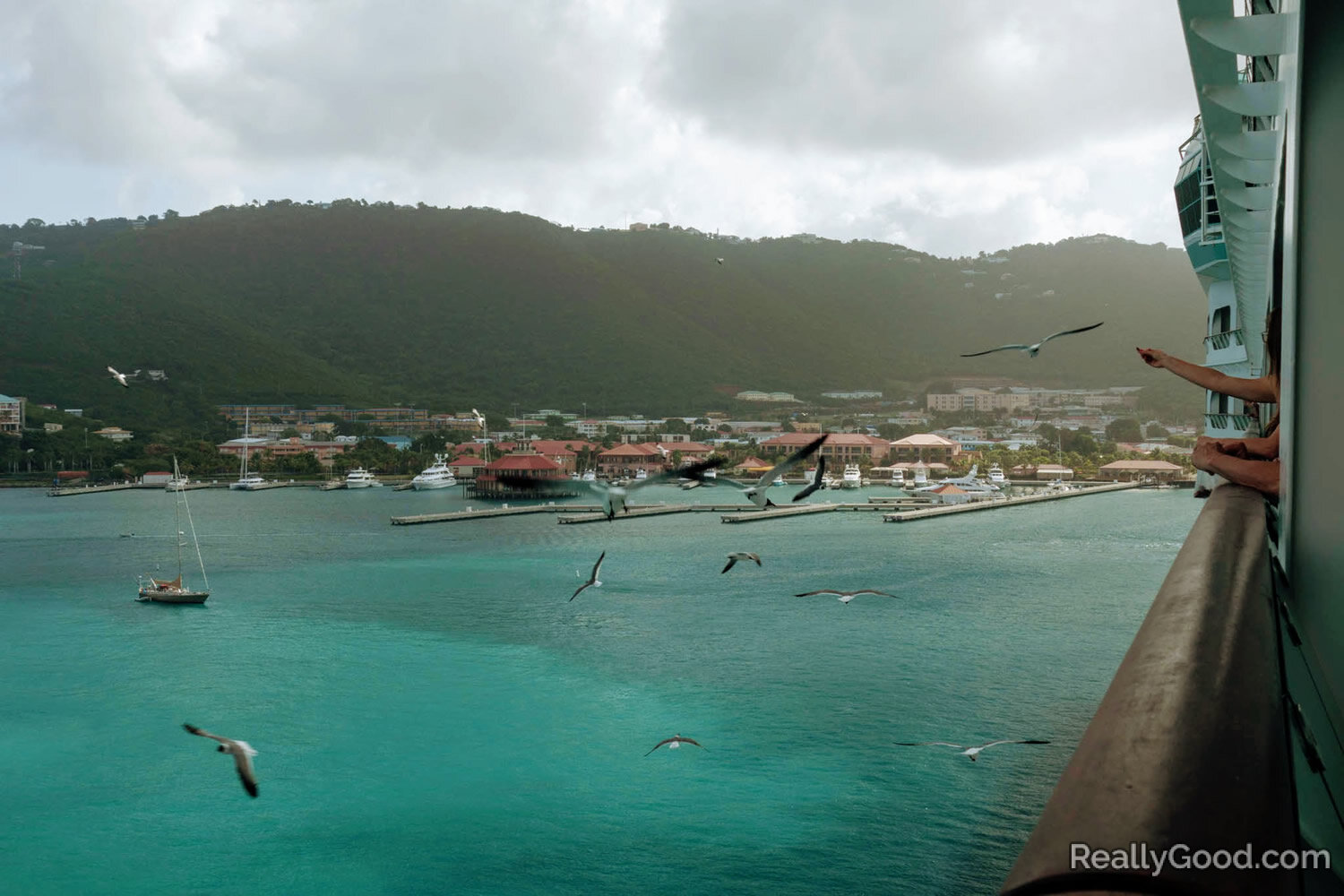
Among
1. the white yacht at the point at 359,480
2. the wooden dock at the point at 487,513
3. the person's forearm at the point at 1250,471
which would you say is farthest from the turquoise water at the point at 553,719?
the white yacht at the point at 359,480

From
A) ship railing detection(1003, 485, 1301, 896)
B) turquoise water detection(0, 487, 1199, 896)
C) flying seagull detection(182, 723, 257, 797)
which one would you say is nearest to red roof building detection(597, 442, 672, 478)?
turquoise water detection(0, 487, 1199, 896)

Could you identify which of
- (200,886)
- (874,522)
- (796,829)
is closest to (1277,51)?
(796,829)

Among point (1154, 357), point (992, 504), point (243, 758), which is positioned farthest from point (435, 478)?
point (1154, 357)

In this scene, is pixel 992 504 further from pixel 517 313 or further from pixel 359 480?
pixel 517 313

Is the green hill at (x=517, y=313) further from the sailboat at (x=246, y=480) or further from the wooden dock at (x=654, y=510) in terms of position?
the wooden dock at (x=654, y=510)

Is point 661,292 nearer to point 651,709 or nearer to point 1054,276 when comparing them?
point 1054,276

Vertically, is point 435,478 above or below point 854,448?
below
